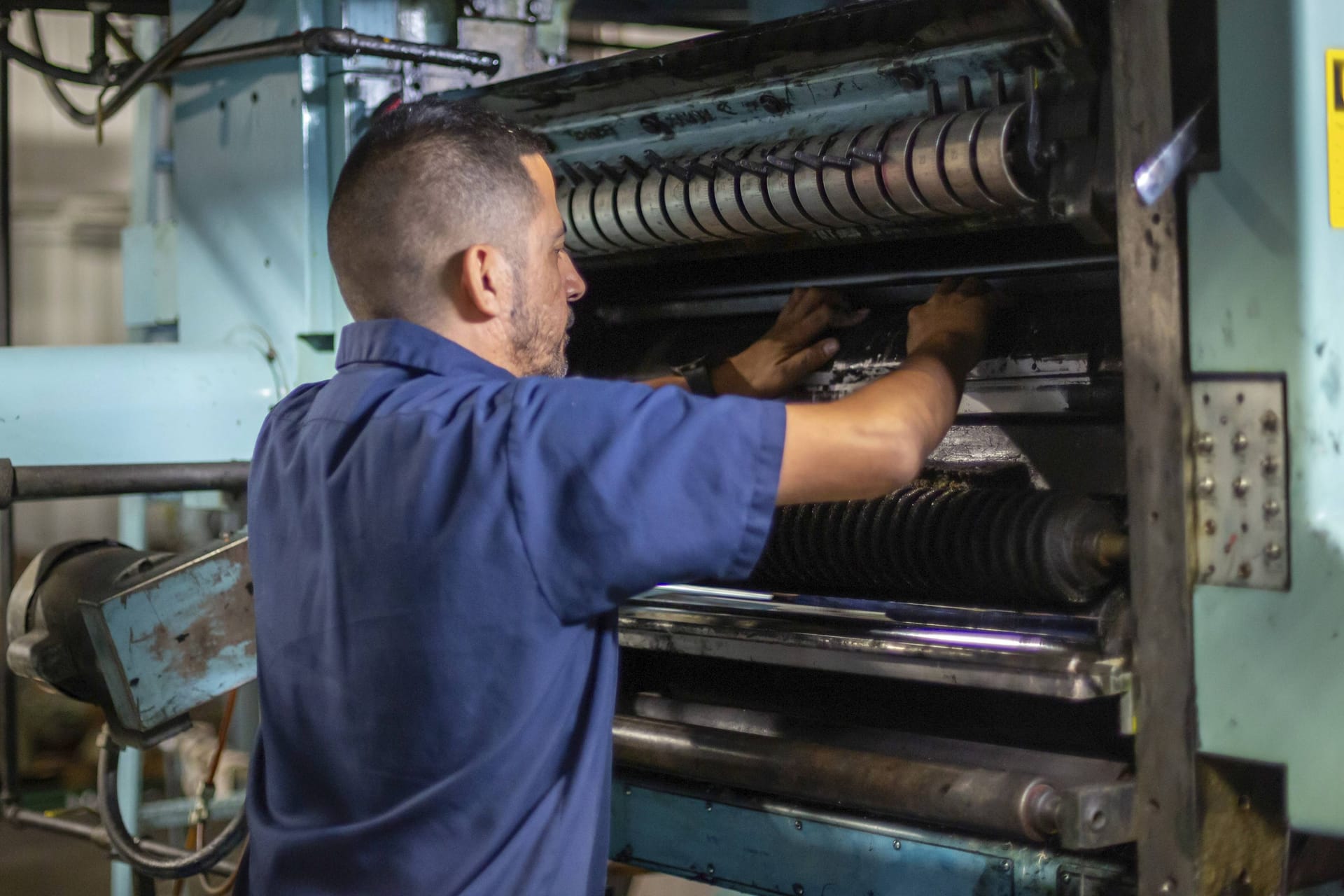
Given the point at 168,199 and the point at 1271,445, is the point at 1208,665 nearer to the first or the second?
the point at 1271,445

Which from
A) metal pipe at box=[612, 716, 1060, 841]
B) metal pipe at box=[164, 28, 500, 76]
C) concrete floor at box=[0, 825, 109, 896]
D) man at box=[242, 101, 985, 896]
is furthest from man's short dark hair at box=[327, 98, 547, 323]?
concrete floor at box=[0, 825, 109, 896]

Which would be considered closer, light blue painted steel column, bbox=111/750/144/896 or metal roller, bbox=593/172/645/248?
metal roller, bbox=593/172/645/248

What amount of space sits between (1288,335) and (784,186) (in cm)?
55

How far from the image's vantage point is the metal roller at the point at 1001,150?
121 cm

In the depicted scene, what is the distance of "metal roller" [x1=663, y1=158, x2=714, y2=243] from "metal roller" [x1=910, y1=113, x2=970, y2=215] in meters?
0.31

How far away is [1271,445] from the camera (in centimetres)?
105

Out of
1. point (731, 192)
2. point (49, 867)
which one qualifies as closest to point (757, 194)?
point (731, 192)

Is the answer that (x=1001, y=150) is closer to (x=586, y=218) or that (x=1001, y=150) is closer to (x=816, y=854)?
(x=586, y=218)

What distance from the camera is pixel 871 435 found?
1043mm

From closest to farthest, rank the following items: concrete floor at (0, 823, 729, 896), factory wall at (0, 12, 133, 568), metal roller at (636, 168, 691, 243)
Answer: metal roller at (636, 168, 691, 243) → concrete floor at (0, 823, 729, 896) → factory wall at (0, 12, 133, 568)

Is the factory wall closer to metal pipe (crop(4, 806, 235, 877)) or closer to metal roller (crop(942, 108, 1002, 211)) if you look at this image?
metal pipe (crop(4, 806, 235, 877))

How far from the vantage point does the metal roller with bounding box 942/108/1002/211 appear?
123cm

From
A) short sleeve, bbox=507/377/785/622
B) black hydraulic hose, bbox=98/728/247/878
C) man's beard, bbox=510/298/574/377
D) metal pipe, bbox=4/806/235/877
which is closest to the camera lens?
short sleeve, bbox=507/377/785/622

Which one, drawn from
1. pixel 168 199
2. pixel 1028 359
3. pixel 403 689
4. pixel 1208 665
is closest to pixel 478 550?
pixel 403 689
